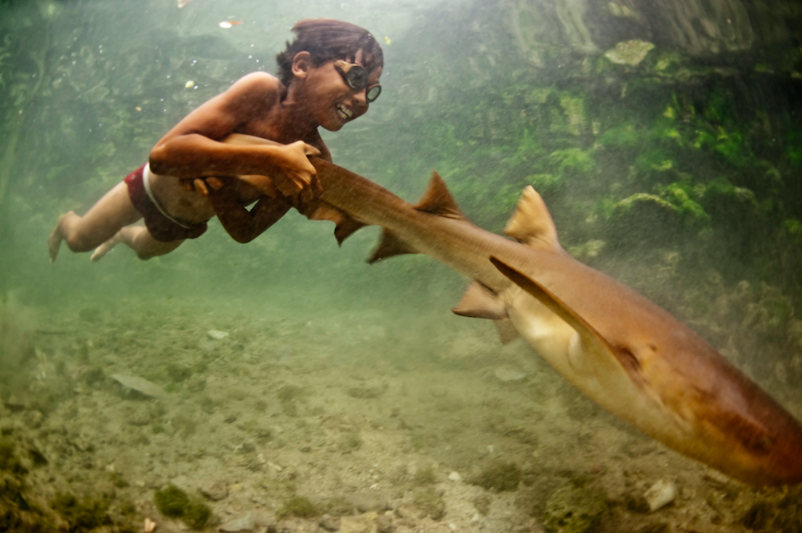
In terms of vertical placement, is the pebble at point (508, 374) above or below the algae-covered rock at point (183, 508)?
below

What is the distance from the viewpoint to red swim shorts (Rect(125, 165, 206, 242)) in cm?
154

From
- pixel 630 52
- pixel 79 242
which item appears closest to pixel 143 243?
pixel 79 242

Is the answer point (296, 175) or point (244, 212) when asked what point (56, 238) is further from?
point (296, 175)

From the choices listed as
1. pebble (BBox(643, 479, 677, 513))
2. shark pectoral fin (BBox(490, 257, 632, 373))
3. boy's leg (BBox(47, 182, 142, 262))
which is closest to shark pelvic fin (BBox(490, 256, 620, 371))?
shark pectoral fin (BBox(490, 257, 632, 373))

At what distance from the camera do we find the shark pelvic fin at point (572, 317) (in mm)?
816

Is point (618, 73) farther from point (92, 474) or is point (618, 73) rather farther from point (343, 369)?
point (92, 474)

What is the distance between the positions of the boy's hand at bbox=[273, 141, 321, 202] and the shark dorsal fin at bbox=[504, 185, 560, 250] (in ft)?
2.32

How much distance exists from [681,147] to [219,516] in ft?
11.2

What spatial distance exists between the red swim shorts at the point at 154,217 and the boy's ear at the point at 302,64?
0.72 m

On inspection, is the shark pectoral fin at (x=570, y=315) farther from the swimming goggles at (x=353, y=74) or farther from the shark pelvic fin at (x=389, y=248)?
the swimming goggles at (x=353, y=74)

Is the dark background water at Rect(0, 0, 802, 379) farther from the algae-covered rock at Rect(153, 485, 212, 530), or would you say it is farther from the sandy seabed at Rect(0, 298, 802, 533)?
the algae-covered rock at Rect(153, 485, 212, 530)

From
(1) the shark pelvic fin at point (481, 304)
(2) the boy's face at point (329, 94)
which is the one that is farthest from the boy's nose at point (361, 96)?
(1) the shark pelvic fin at point (481, 304)

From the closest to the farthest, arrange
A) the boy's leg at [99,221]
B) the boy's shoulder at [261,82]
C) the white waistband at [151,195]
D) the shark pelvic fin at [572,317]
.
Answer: the shark pelvic fin at [572,317]
the boy's shoulder at [261,82]
the white waistband at [151,195]
the boy's leg at [99,221]

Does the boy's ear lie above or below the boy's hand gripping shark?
above
